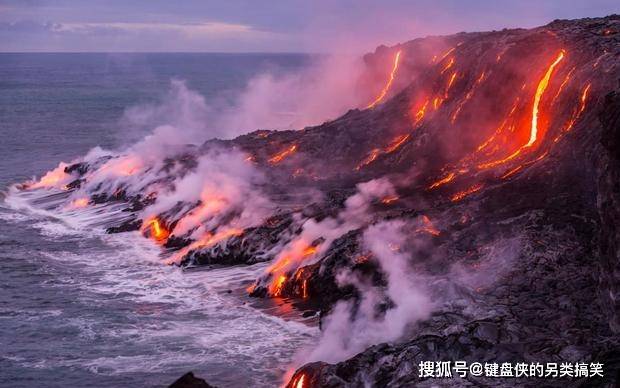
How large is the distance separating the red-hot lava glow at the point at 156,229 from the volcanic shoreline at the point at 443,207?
0.15 meters

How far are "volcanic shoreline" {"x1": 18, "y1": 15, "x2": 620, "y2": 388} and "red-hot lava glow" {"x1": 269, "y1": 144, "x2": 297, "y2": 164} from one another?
28 cm

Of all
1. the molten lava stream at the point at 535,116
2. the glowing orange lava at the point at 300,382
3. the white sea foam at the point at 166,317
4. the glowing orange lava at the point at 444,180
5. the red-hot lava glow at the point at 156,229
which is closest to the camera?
the glowing orange lava at the point at 300,382

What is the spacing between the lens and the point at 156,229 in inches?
1678

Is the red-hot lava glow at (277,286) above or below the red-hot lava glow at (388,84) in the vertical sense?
below

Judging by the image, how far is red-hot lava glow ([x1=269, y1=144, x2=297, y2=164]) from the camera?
4912 cm

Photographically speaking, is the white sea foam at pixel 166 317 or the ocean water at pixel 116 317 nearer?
the ocean water at pixel 116 317

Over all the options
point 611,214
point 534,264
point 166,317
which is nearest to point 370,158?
point 166,317

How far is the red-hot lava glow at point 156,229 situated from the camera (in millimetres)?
41938

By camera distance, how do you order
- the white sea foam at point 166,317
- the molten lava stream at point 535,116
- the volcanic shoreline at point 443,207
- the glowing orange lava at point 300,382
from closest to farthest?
the glowing orange lava at point 300,382 → the volcanic shoreline at point 443,207 → the white sea foam at point 166,317 → the molten lava stream at point 535,116

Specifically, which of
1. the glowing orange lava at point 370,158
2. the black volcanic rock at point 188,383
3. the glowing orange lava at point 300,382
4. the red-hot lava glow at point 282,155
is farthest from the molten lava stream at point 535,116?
the black volcanic rock at point 188,383

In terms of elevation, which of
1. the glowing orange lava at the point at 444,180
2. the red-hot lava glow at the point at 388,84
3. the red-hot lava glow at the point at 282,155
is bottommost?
the glowing orange lava at the point at 444,180

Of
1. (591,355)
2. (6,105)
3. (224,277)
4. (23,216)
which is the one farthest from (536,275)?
(6,105)

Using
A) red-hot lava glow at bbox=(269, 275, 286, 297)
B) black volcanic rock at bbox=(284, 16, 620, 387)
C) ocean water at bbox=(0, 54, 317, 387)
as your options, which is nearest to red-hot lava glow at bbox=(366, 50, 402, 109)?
black volcanic rock at bbox=(284, 16, 620, 387)

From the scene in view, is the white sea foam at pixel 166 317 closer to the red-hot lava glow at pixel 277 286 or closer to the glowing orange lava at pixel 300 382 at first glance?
the red-hot lava glow at pixel 277 286
